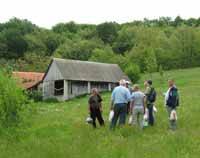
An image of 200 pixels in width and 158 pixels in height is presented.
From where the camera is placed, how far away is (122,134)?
19406mm

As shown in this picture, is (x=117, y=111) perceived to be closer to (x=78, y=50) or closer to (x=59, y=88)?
(x=59, y=88)

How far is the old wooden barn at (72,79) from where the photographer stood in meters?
66.7

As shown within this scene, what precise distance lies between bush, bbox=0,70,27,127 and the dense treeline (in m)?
50.8

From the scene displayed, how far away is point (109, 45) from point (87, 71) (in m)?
58.6

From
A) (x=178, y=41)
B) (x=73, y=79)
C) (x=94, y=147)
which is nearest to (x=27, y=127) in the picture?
(x=94, y=147)

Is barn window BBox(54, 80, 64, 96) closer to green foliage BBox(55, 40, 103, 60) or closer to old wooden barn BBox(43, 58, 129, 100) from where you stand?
old wooden barn BBox(43, 58, 129, 100)

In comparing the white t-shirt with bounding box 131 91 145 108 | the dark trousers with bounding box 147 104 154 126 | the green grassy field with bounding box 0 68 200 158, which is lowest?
the green grassy field with bounding box 0 68 200 158

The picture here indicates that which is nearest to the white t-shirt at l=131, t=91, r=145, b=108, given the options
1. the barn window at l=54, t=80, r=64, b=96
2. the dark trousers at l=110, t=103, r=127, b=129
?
the dark trousers at l=110, t=103, r=127, b=129

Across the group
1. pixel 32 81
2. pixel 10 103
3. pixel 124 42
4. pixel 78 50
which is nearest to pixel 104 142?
pixel 10 103

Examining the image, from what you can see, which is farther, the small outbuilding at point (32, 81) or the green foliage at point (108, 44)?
the green foliage at point (108, 44)

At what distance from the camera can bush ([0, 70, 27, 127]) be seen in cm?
2146

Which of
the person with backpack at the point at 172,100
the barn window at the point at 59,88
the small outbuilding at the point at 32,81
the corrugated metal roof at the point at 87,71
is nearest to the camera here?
the person with backpack at the point at 172,100

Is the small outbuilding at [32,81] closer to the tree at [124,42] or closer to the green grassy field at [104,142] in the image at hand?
the green grassy field at [104,142]

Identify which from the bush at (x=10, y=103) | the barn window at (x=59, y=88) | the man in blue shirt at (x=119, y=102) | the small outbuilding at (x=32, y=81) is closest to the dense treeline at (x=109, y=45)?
the small outbuilding at (x=32, y=81)
